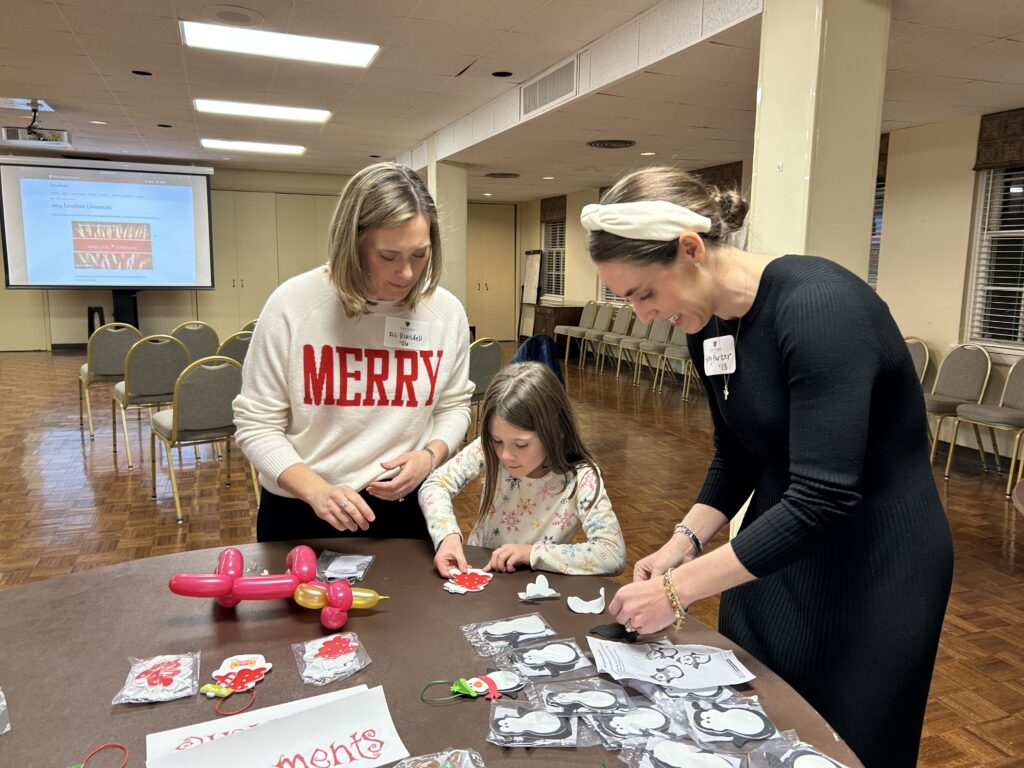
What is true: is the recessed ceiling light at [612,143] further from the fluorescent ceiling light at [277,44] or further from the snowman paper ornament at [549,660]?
the snowman paper ornament at [549,660]

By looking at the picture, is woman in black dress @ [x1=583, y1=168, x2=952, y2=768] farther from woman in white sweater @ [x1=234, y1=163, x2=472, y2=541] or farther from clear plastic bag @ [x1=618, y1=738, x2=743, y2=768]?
woman in white sweater @ [x1=234, y1=163, x2=472, y2=541]

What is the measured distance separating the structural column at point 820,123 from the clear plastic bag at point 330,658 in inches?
89.7

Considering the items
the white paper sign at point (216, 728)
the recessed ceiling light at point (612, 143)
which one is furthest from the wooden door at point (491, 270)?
the white paper sign at point (216, 728)

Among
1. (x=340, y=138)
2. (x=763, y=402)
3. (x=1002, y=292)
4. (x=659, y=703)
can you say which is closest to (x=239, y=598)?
(x=659, y=703)

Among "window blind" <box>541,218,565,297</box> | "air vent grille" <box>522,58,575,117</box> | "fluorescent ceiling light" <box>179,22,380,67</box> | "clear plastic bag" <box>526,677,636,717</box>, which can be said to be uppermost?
"fluorescent ceiling light" <box>179,22,380,67</box>

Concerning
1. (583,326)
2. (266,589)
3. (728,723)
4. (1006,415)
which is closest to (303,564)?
(266,589)

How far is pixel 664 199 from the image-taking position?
1009 millimetres

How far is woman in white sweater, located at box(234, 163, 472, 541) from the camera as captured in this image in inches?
54.4

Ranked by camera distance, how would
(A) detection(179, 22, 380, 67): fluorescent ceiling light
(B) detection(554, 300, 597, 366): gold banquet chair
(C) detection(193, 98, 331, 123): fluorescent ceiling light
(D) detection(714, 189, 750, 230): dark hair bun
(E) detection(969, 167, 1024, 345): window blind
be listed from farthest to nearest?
1. (B) detection(554, 300, 597, 366): gold banquet chair
2. (C) detection(193, 98, 331, 123): fluorescent ceiling light
3. (E) detection(969, 167, 1024, 345): window blind
4. (A) detection(179, 22, 380, 67): fluorescent ceiling light
5. (D) detection(714, 189, 750, 230): dark hair bun

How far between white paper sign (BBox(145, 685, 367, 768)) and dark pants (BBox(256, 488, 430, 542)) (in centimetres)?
63

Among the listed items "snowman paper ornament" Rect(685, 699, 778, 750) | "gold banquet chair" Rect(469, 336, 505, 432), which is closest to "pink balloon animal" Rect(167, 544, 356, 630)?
"snowman paper ornament" Rect(685, 699, 778, 750)

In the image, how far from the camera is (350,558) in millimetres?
1400

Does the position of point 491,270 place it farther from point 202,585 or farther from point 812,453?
point 812,453

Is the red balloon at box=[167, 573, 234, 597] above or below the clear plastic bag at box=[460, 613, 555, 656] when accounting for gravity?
above
